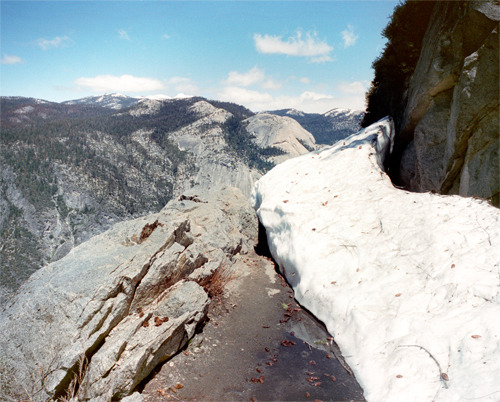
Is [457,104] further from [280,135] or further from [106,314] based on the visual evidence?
[280,135]

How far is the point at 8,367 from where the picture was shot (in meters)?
4.54

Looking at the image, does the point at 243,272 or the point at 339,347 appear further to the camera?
the point at 243,272

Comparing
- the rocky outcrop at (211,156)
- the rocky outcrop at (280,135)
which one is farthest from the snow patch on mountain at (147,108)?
the rocky outcrop at (280,135)

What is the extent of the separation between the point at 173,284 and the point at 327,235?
4.20m

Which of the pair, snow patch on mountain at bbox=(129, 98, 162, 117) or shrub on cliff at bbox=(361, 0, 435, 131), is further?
snow patch on mountain at bbox=(129, 98, 162, 117)

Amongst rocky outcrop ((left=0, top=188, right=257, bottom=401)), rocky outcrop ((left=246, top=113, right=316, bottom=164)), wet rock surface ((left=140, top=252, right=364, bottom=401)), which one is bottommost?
wet rock surface ((left=140, top=252, right=364, bottom=401))

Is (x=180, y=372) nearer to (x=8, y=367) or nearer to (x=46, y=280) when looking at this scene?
(x=8, y=367)

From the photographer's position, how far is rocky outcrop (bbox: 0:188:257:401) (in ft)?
14.6

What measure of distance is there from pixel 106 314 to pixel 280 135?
143 metres

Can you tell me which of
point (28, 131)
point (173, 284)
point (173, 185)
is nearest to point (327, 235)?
point (173, 284)

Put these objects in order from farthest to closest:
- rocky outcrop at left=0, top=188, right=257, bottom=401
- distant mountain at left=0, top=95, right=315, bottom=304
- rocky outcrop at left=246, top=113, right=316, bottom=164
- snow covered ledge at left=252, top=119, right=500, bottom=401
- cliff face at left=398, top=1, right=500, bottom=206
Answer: rocky outcrop at left=246, top=113, right=316, bottom=164 < distant mountain at left=0, top=95, right=315, bottom=304 < cliff face at left=398, top=1, right=500, bottom=206 < rocky outcrop at left=0, top=188, right=257, bottom=401 < snow covered ledge at left=252, top=119, right=500, bottom=401

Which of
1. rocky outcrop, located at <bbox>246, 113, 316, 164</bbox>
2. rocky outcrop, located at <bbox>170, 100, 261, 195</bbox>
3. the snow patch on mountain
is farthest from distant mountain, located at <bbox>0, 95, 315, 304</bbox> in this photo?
the snow patch on mountain

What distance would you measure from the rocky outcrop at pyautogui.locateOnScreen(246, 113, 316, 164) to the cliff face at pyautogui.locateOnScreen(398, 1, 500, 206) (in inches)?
4629

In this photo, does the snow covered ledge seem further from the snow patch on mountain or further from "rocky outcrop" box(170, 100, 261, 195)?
the snow patch on mountain
